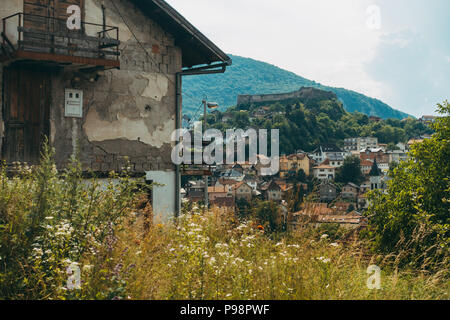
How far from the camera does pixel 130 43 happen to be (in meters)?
10.3

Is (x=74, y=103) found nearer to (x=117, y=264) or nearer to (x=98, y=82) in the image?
(x=98, y=82)

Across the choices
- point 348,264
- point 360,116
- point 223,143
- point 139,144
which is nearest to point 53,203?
point 348,264

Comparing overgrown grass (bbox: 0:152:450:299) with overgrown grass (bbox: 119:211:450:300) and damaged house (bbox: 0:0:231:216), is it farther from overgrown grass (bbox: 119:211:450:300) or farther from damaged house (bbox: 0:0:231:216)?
damaged house (bbox: 0:0:231:216)

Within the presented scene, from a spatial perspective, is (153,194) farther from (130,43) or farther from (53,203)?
(53,203)

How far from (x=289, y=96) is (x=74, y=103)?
18450 centimetres

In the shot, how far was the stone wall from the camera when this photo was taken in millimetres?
9594

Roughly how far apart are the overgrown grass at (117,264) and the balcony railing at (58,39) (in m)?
3.92

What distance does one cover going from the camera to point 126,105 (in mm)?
10242

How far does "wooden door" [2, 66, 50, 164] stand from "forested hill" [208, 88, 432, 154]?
138 m

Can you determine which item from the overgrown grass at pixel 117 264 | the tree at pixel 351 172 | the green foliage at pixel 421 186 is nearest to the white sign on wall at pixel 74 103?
the overgrown grass at pixel 117 264

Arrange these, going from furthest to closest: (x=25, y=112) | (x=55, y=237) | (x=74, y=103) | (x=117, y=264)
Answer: (x=74, y=103), (x=25, y=112), (x=55, y=237), (x=117, y=264)

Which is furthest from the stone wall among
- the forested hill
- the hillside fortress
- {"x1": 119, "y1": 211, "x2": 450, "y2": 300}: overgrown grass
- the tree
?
the hillside fortress

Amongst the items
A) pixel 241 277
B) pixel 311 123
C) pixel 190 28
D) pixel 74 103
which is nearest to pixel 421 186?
pixel 190 28

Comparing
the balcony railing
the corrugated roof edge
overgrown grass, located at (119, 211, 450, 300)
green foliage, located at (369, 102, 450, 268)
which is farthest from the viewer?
green foliage, located at (369, 102, 450, 268)
